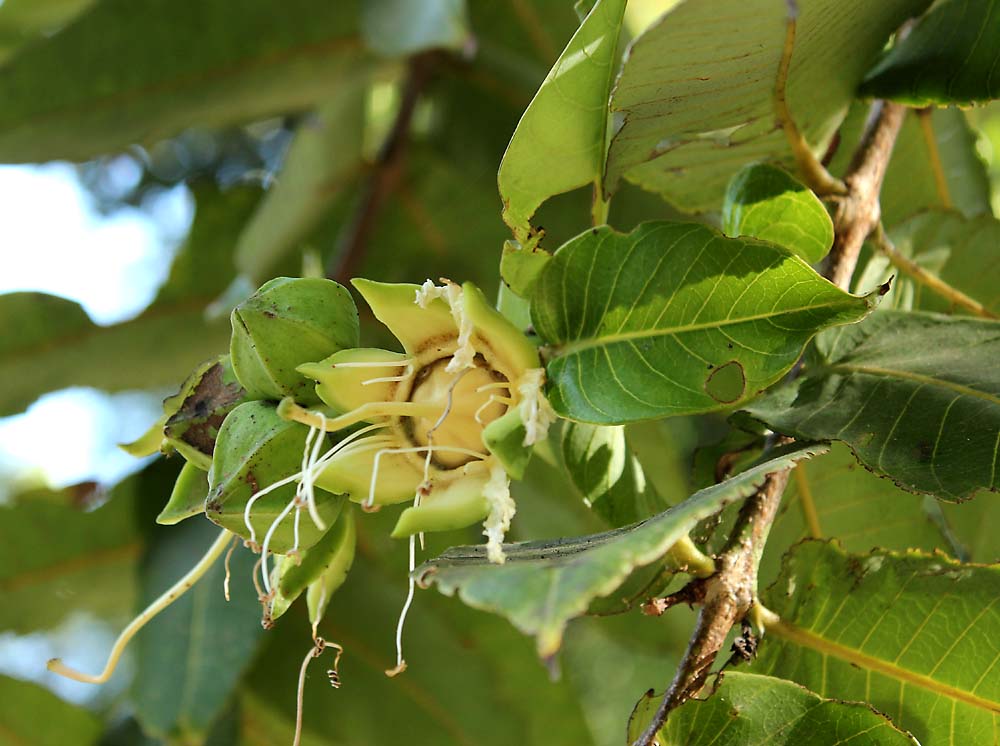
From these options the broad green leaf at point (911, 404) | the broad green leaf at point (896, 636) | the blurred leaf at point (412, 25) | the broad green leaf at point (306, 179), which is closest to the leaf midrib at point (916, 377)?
the broad green leaf at point (911, 404)

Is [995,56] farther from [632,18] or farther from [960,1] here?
[632,18]

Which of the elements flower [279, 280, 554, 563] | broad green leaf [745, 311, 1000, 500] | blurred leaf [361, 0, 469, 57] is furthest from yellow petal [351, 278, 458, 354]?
blurred leaf [361, 0, 469, 57]

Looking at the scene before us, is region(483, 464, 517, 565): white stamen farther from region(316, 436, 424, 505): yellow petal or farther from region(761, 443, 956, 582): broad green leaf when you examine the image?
region(761, 443, 956, 582): broad green leaf

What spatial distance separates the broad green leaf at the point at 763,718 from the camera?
2.48ft

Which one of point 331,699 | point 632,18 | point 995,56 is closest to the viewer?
point 995,56

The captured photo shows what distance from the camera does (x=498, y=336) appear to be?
2.37 ft

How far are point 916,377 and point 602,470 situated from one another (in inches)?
9.9

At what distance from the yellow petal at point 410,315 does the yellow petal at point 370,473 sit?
0.07 metres

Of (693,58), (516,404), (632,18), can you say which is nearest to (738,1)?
(693,58)

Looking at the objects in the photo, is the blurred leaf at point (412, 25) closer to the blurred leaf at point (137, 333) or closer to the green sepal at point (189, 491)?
the blurred leaf at point (137, 333)

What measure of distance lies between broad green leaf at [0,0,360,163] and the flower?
3.74 ft

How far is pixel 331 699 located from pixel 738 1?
3.91 feet

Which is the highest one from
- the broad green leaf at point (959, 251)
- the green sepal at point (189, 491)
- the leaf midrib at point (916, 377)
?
the leaf midrib at point (916, 377)

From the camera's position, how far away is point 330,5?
1776 mm
